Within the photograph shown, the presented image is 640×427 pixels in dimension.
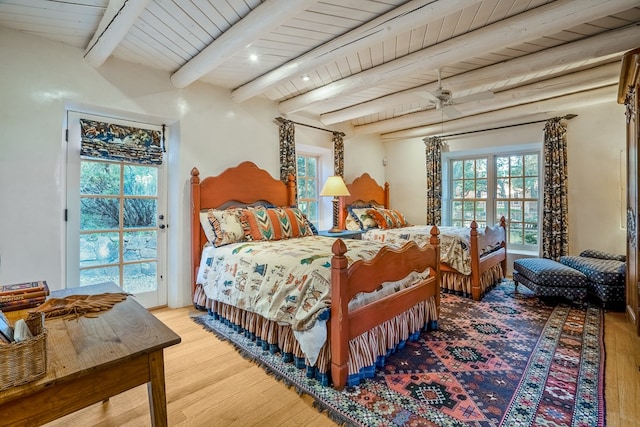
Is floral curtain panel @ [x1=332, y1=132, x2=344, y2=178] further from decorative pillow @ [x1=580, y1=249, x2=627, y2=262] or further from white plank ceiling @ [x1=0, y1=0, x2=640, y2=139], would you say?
decorative pillow @ [x1=580, y1=249, x2=627, y2=262]

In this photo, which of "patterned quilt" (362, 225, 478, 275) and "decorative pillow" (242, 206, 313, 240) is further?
"patterned quilt" (362, 225, 478, 275)

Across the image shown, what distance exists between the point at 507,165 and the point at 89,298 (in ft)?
18.2

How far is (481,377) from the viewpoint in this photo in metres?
1.96

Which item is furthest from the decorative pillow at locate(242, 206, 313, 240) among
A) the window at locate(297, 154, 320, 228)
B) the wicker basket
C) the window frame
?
the window frame

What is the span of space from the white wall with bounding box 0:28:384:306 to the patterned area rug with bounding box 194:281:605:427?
1.35 meters

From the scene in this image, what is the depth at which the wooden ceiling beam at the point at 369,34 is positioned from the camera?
202cm

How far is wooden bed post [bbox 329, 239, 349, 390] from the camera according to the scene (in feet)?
5.77

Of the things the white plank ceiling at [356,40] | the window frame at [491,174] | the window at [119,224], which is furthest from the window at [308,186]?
the window frame at [491,174]

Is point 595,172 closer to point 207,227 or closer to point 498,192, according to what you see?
point 498,192

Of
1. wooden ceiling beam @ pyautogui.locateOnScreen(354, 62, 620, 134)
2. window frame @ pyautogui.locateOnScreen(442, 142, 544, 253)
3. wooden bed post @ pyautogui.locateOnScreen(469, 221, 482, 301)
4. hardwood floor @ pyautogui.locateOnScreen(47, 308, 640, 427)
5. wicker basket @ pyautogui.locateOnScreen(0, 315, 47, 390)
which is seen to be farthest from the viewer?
window frame @ pyautogui.locateOnScreen(442, 142, 544, 253)

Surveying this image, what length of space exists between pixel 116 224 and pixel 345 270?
98.6 inches

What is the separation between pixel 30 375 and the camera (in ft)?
2.48

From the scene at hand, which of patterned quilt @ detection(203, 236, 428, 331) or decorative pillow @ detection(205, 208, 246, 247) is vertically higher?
decorative pillow @ detection(205, 208, 246, 247)

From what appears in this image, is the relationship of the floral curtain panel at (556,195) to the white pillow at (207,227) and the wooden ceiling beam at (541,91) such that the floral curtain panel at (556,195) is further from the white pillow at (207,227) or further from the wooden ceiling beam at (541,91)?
the white pillow at (207,227)
